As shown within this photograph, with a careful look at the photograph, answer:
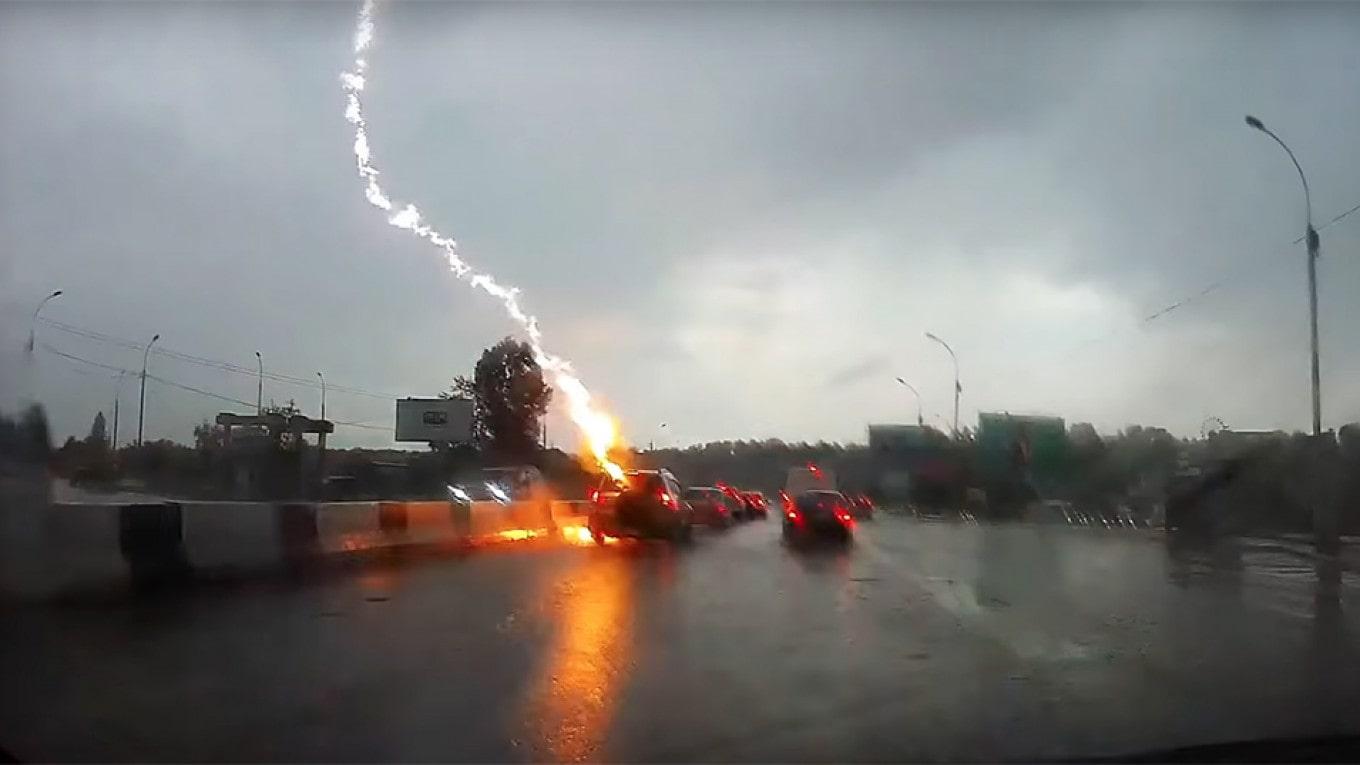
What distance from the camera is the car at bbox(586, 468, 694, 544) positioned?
116 ft

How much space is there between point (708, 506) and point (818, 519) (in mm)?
11168

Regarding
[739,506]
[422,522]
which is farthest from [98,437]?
[739,506]

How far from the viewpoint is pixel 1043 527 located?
2116 inches

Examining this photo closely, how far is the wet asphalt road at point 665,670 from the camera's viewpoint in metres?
8.92

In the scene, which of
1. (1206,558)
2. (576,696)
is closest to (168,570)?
(576,696)

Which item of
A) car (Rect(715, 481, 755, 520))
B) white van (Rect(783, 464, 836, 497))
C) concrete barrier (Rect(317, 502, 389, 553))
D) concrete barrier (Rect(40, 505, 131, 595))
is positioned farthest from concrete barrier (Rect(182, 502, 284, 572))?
white van (Rect(783, 464, 836, 497))

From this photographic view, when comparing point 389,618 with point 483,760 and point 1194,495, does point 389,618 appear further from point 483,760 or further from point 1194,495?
point 1194,495

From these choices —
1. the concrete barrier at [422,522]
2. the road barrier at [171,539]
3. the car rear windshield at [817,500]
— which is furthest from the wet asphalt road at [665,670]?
the car rear windshield at [817,500]

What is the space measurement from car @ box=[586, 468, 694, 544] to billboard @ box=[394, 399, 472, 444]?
4104 centimetres

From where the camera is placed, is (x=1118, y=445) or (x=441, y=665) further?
(x=1118, y=445)

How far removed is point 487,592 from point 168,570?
172 inches

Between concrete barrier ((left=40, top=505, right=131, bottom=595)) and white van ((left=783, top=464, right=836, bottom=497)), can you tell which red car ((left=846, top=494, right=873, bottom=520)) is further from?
concrete barrier ((left=40, top=505, right=131, bottom=595))

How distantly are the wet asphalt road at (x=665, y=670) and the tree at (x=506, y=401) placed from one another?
51329mm

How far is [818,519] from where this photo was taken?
39688 mm
